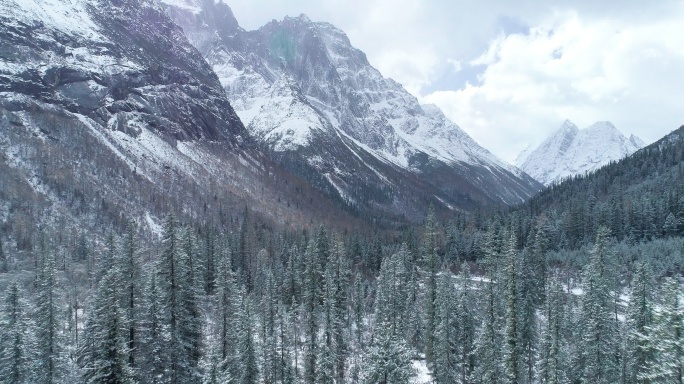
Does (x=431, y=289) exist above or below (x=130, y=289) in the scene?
below

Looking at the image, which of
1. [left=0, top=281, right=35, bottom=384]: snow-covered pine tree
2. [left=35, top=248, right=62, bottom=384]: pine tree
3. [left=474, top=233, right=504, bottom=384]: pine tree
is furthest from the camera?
[left=474, top=233, right=504, bottom=384]: pine tree

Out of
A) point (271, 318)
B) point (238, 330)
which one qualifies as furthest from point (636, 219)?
point (238, 330)

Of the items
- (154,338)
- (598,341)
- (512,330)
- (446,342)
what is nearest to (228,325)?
(154,338)

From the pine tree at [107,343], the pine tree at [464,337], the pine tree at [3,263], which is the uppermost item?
the pine tree at [107,343]

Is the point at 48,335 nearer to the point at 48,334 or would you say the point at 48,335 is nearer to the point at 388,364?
the point at 48,334

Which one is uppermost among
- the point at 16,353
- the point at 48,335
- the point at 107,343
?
the point at 107,343

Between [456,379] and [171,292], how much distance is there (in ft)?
96.9

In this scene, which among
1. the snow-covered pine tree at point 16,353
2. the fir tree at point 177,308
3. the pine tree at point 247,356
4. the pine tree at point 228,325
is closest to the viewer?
the fir tree at point 177,308

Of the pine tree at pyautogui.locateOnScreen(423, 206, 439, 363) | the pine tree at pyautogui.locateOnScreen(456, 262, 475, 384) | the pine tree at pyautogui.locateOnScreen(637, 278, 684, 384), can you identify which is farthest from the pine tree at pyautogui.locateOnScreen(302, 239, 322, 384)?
the pine tree at pyautogui.locateOnScreen(637, 278, 684, 384)

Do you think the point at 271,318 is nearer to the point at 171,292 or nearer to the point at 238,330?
the point at 238,330

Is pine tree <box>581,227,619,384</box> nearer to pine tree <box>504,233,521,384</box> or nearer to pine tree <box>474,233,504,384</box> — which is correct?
pine tree <box>504,233,521,384</box>

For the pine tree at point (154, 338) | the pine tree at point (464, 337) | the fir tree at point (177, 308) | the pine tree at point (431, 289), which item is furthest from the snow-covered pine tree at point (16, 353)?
the pine tree at point (464, 337)

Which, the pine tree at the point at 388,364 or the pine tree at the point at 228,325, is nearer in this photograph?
the pine tree at the point at 388,364

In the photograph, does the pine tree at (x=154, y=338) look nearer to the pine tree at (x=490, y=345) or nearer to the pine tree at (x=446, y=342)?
the pine tree at (x=446, y=342)
